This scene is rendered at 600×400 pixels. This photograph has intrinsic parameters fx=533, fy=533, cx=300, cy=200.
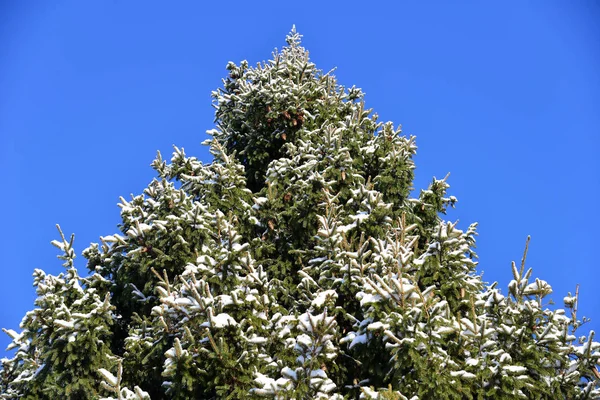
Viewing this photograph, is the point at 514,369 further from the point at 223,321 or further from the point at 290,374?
the point at 223,321

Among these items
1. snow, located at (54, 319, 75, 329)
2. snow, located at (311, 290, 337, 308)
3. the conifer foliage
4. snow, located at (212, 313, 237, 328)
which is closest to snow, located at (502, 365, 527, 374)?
the conifer foliage

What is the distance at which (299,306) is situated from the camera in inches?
419

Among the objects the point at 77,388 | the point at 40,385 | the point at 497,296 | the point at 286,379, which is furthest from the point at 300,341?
the point at 40,385

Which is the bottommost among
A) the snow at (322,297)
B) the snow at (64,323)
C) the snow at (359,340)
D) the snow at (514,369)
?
the snow at (514,369)

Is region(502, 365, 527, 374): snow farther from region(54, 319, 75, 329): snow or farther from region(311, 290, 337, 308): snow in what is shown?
region(54, 319, 75, 329): snow

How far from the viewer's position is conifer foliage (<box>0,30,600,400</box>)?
309 inches

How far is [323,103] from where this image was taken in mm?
15805

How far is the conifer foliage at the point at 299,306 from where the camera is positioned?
7.84 metres

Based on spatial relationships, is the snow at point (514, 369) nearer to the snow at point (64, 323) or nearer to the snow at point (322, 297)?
the snow at point (322, 297)

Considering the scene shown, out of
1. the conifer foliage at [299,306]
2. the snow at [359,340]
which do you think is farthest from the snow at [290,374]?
the snow at [359,340]

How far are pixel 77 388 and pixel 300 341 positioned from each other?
423 centimetres

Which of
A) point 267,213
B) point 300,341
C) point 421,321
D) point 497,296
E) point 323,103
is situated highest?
point 323,103

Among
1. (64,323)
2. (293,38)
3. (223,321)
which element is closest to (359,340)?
(223,321)

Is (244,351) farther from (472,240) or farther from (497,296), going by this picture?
(472,240)
